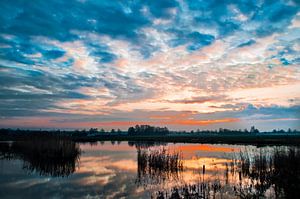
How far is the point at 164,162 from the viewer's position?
2267 centimetres

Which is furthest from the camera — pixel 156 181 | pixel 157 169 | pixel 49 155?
pixel 49 155

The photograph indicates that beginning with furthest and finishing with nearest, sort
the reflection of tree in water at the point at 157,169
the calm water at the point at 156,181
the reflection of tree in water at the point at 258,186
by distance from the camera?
1. the reflection of tree in water at the point at 157,169
2. the calm water at the point at 156,181
3. the reflection of tree in water at the point at 258,186

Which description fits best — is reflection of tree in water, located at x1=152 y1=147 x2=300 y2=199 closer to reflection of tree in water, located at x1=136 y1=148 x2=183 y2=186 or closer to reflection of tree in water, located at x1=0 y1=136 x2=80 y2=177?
reflection of tree in water, located at x1=136 y1=148 x2=183 y2=186

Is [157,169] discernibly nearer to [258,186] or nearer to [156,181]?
[156,181]

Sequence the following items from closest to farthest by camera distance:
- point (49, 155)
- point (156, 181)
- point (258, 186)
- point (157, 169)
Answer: point (258, 186)
point (156, 181)
point (157, 169)
point (49, 155)

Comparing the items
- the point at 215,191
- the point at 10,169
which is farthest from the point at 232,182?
the point at 10,169

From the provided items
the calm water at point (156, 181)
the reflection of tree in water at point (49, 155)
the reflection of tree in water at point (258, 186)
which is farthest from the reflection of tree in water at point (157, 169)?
the reflection of tree in water at point (49, 155)

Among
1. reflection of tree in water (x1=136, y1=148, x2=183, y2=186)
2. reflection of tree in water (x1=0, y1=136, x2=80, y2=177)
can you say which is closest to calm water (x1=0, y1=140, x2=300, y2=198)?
reflection of tree in water (x1=136, y1=148, x2=183, y2=186)

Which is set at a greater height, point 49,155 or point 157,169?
point 49,155

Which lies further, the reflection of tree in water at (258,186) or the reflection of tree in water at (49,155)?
the reflection of tree in water at (49,155)

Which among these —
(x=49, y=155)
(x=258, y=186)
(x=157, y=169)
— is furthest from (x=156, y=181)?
(x=49, y=155)

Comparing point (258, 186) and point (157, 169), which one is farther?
point (157, 169)

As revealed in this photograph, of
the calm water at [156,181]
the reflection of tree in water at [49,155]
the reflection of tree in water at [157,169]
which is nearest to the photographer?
the calm water at [156,181]

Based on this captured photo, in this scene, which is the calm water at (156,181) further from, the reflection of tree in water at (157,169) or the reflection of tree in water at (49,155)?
the reflection of tree in water at (49,155)
